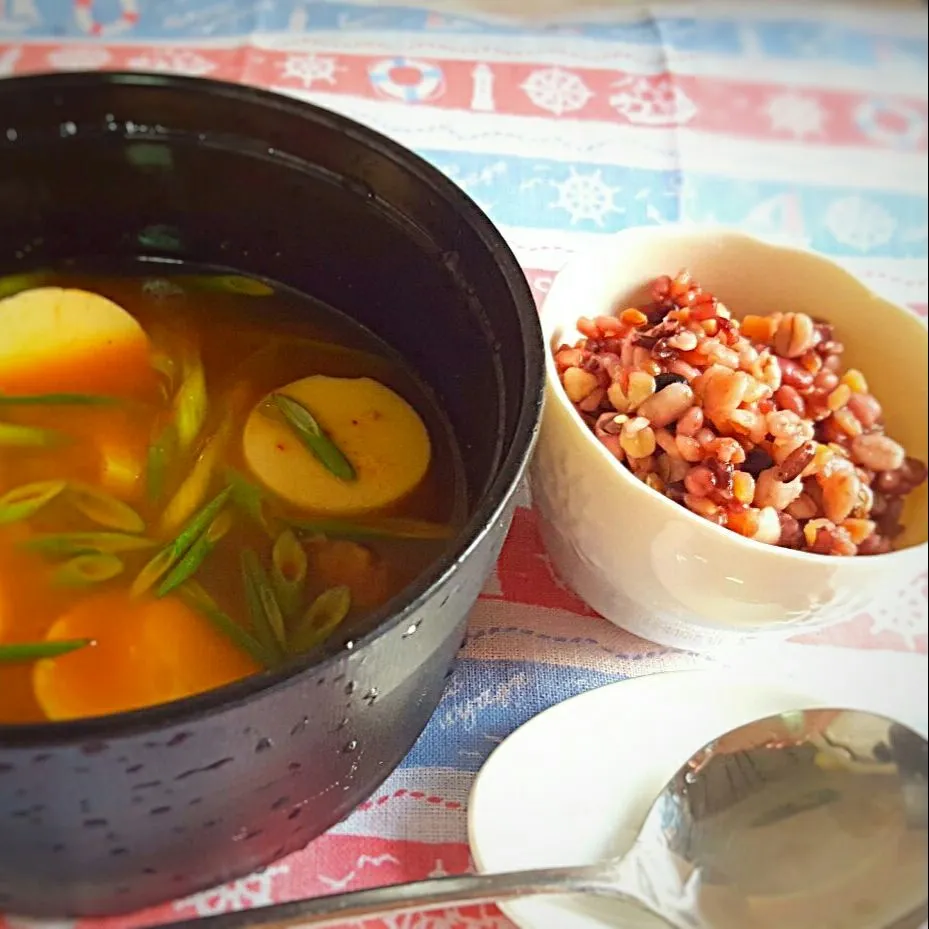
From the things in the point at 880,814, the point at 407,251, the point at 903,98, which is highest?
the point at 407,251

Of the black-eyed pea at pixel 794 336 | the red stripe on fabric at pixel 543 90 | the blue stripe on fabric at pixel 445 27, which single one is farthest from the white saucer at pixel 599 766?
the blue stripe on fabric at pixel 445 27

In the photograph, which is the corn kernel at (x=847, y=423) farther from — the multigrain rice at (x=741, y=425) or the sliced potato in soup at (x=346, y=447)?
the sliced potato in soup at (x=346, y=447)

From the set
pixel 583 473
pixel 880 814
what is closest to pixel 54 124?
pixel 583 473

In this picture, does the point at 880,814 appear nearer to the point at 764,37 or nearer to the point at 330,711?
the point at 330,711

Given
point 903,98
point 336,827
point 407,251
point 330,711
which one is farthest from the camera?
point 903,98

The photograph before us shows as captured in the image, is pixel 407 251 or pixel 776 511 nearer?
pixel 776 511

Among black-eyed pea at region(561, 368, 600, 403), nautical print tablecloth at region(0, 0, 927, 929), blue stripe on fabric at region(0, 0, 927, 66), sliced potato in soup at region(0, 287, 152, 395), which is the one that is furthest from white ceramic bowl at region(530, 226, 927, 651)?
blue stripe on fabric at region(0, 0, 927, 66)

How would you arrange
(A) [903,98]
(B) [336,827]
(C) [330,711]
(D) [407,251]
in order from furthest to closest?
(A) [903,98]
(D) [407,251]
(B) [336,827]
(C) [330,711]
